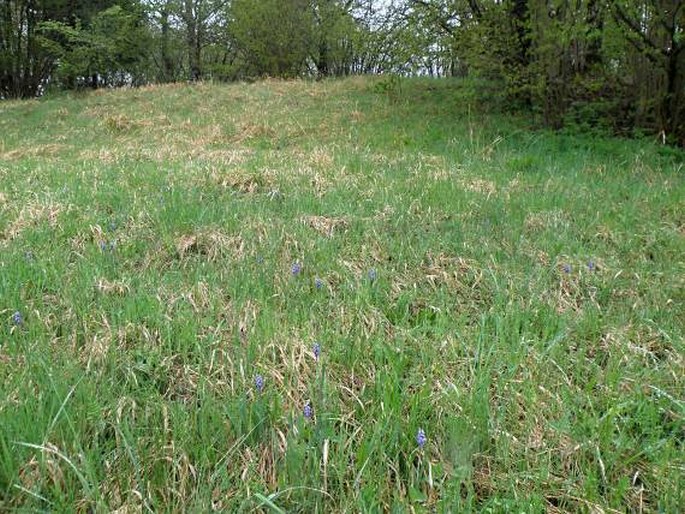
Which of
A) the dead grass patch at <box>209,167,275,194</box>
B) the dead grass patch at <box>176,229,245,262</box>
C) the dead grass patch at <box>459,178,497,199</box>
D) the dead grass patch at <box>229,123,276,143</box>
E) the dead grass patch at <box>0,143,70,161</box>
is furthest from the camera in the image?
the dead grass patch at <box>229,123,276,143</box>

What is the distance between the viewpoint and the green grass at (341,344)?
149 cm

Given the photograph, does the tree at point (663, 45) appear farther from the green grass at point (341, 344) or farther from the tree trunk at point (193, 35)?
the tree trunk at point (193, 35)

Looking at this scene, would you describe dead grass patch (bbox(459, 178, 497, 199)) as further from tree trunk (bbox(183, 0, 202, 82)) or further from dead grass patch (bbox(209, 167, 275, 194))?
tree trunk (bbox(183, 0, 202, 82))

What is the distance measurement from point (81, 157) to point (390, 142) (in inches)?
192

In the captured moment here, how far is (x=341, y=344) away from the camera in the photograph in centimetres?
215

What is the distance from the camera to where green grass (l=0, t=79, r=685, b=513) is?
1.49 m

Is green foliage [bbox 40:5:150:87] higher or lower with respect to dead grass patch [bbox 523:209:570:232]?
higher

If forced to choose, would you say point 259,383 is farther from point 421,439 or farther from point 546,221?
point 546,221

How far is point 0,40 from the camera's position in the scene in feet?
70.2

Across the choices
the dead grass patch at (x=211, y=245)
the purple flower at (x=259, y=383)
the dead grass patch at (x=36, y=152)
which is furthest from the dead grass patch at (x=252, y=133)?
the purple flower at (x=259, y=383)

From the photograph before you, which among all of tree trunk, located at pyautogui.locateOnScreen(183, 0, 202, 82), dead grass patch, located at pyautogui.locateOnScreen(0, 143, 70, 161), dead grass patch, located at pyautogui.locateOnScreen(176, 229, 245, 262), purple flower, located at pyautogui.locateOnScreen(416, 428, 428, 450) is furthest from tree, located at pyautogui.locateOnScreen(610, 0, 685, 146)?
tree trunk, located at pyautogui.locateOnScreen(183, 0, 202, 82)

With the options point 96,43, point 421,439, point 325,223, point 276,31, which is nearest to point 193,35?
point 276,31

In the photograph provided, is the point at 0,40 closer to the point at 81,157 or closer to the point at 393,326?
the point at 81,157

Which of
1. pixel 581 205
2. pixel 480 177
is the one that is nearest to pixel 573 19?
pixel 480 177
